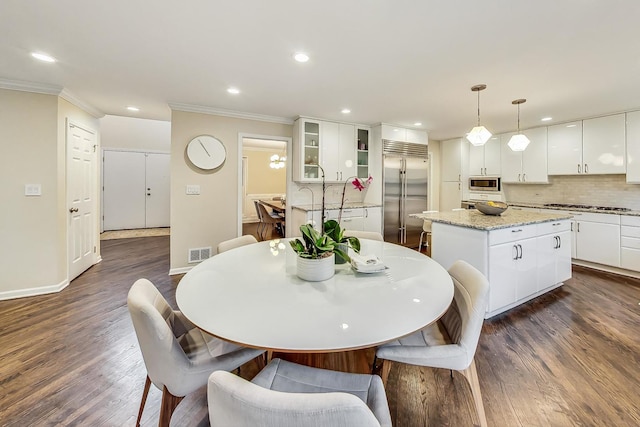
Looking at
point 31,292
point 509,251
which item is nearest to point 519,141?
point 509,251

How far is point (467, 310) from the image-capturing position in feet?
4.28

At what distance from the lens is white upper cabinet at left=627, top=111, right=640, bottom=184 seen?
12.1 ft

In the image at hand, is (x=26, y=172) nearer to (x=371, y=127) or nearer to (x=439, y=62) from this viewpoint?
(x=439, y=62)

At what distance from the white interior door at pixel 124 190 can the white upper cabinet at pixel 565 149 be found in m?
8.56

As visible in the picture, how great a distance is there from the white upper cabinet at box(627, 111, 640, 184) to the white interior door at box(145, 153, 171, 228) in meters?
8.63

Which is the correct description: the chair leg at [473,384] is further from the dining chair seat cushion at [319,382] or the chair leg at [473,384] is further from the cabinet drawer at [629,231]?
the cabinet drawer at [629,231]

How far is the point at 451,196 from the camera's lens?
6125mm

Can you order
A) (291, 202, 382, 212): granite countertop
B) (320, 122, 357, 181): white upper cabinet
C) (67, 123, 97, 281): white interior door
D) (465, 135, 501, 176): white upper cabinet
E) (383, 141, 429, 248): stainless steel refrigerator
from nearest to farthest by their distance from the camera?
1. (67, 123, 97, 281): white interior door
2. (291, 202, 382, 212): granite countertop
3. (320, 122, 357, 181): white upper cabinet
4. (383, 141, 429, 248): stainless steel refrigerator
5. (465, 135, 501, 176): white upper cabinet

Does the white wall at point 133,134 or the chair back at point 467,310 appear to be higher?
the white wall at point 133,134

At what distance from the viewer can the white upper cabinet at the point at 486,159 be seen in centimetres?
529

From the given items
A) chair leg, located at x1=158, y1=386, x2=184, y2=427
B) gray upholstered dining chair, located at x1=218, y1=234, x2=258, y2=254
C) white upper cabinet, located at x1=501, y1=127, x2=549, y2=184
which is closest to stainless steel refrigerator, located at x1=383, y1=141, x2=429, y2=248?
white upper cabinet, located at x1=501, y1=127, x2=549, y2=184

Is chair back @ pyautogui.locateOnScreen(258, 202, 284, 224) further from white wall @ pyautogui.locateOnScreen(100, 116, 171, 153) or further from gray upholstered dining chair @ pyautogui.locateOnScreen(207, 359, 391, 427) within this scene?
gray upholstered dining chair @ pyautogui.locateOnScreen(207, 359, 391, 427)

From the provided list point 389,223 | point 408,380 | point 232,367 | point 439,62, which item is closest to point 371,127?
point 389,223

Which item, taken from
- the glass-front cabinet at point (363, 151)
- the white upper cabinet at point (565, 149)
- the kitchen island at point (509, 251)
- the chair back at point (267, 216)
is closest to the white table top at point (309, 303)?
the kitchen island at point (509, 251)
